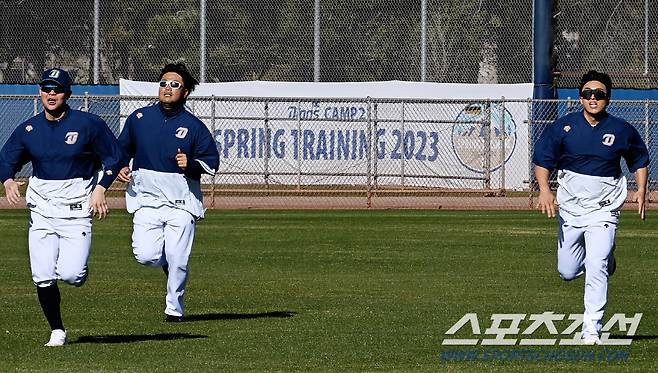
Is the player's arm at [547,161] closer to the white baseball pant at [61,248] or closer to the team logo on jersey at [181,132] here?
the team logo on jersey at [181,132]

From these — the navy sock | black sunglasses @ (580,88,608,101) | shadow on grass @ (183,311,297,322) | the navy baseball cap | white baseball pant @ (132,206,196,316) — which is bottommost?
shadow on grass @ (183,311,297,322)

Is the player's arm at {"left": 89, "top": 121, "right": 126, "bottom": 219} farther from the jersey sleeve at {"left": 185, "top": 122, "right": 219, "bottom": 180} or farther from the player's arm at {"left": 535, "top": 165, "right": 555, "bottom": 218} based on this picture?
the player's arm at {"left": 535, "top": 165, "right": 555, "bottom": 218}

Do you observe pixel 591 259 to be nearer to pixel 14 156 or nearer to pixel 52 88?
pixel 52 88

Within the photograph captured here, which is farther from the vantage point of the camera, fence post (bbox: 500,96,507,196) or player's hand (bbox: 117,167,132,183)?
fence post (bbox: 500,96,507,196)

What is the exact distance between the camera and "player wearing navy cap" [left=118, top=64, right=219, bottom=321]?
1170 cm

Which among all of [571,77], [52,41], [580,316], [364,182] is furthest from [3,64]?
[580,316]

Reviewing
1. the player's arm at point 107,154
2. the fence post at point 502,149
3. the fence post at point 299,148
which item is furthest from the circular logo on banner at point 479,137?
the player's arm at point 107,154

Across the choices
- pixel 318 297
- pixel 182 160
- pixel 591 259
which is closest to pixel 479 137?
pixel 318 297

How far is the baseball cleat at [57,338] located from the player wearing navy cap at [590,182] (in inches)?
144

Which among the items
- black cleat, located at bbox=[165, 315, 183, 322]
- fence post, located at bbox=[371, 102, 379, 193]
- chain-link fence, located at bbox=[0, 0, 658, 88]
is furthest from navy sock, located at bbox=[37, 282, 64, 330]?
chain-link fence, located at bbox=[0, 0, 658, 88]

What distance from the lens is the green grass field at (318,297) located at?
1000cm

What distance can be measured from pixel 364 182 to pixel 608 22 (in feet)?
23.5

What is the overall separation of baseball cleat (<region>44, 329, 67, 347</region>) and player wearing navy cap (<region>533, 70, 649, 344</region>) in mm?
3653

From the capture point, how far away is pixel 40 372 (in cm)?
935
